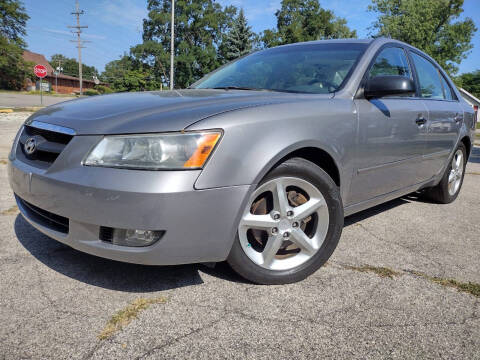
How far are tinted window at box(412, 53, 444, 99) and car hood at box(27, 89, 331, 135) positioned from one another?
164cm

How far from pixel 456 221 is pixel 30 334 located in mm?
3444

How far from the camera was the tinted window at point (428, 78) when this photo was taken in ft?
10.9

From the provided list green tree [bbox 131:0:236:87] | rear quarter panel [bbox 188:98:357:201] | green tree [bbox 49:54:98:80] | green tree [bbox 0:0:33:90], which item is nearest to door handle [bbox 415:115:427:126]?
rear quarter panel [bbox 188:98:357:201]

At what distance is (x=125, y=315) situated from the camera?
1695mm

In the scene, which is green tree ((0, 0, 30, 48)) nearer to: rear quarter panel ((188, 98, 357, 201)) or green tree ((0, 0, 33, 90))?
green tree ((0, 0, 33, 90))

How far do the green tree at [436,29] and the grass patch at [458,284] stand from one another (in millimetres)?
40691

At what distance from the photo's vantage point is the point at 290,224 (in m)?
2.04

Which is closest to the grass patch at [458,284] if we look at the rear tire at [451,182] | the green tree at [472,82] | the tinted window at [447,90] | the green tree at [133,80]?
the rear tire at [451,182]

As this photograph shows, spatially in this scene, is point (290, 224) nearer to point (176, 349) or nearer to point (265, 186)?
point (265, 186)

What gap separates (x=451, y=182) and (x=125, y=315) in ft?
12.1

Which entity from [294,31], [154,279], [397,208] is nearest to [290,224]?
[154,279]

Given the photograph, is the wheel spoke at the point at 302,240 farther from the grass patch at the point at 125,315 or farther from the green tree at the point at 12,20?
the green tree at the point at 12,20

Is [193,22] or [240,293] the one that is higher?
[193,22]

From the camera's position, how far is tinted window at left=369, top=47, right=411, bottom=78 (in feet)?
8.91
